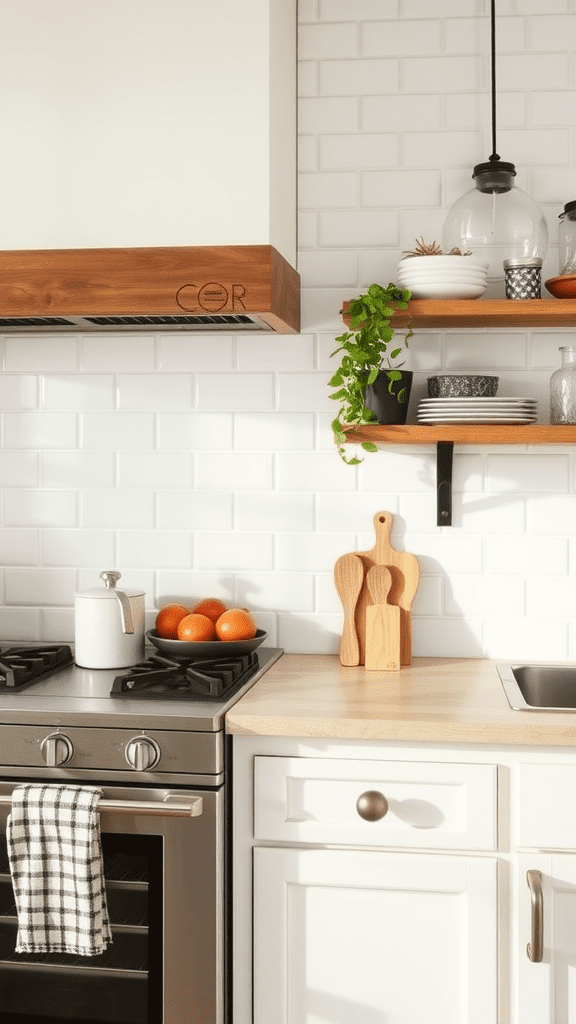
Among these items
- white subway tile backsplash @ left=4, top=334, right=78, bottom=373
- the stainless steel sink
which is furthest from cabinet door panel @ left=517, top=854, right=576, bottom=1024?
white subway tile backsplash @ left=4, top=334, right=78, bottom=373

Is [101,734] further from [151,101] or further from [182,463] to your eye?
[151,101]

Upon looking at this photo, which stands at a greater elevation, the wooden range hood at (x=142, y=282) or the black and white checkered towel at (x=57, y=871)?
the wooden range hood at (x=142, y=282)

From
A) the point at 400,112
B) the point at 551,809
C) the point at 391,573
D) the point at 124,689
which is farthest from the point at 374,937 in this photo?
the point at 400,112

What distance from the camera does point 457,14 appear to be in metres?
2.42

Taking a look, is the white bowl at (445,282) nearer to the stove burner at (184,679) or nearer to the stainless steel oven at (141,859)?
the stove burner at (184,679)

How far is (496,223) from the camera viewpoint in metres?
2.31

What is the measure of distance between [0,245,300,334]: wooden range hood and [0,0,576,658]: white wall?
0.42 meters

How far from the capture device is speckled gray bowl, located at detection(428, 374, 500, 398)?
2.26 m

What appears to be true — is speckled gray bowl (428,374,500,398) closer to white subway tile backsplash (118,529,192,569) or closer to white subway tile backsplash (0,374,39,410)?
white subway tile backsplash (118,529,192,569)

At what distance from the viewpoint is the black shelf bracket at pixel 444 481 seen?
94.3 inches

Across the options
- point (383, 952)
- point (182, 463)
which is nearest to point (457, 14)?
point (182, 463)

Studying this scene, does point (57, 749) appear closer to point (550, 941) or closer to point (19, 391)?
point (550, 941)

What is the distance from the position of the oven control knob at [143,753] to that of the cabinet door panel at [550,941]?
0.69 m

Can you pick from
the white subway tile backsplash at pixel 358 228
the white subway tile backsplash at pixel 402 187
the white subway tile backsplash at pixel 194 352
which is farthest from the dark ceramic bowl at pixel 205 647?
the white subway tile backsplash at pixel 402 187
